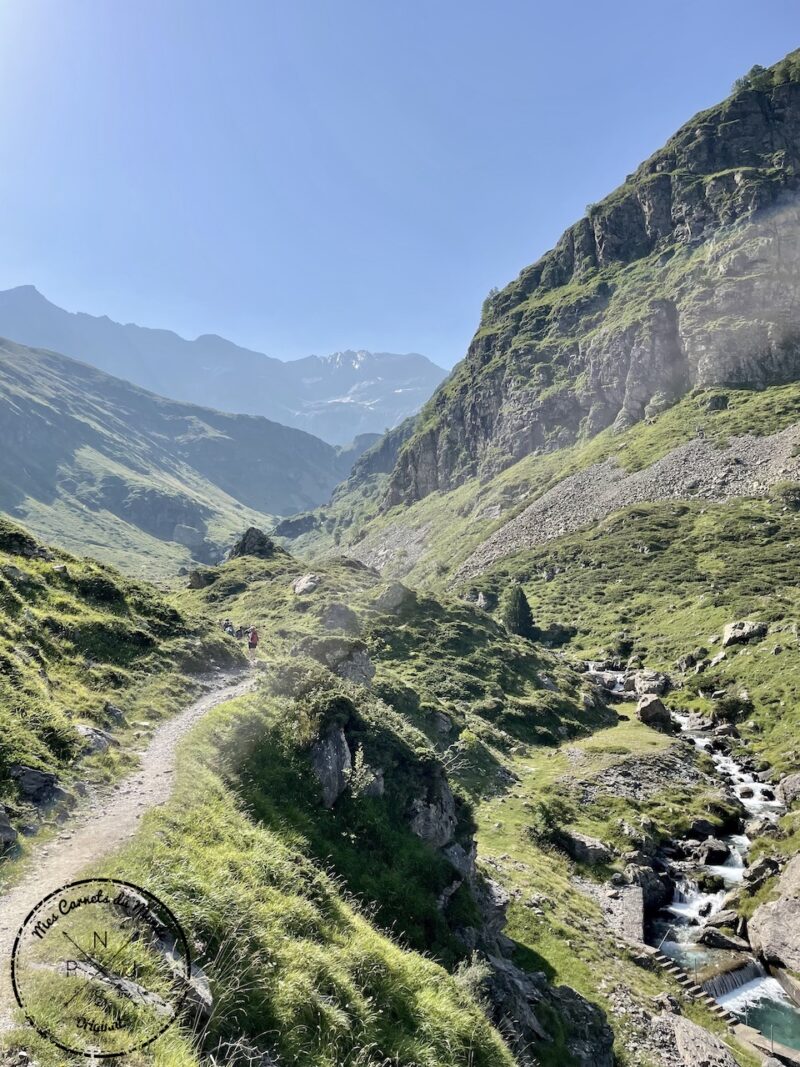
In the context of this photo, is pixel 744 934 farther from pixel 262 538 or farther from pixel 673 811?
pixel 262 538

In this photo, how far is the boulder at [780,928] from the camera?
29.0m

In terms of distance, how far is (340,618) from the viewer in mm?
73062

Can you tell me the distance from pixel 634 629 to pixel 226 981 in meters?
104

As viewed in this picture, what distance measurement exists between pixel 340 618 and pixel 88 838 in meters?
59.4

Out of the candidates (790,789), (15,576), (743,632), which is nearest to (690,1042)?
(790,789)

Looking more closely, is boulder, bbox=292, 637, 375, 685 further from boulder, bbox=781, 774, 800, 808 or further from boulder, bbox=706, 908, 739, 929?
boulder, bbox=781, 774, 800, 808

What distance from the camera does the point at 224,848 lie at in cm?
1490

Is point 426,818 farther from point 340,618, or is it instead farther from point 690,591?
point 690,591

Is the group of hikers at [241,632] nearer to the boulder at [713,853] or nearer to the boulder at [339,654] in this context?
the boulder at [339,654]

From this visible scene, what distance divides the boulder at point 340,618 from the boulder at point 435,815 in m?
44.8

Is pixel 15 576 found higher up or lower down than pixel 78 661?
higher up

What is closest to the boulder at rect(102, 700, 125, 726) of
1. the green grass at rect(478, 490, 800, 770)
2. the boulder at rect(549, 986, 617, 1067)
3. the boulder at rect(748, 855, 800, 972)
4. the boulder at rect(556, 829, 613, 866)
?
the boulder at rect(549, 986, 617, 1067)

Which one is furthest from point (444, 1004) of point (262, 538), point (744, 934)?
point (262, 538)

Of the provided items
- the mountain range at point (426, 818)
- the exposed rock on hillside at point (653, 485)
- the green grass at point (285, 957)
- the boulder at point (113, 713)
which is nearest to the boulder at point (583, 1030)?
the mountain range at point (426, 818)
